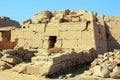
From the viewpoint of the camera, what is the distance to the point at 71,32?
19406mm

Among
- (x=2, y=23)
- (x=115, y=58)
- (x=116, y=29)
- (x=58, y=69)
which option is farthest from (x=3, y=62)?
(x=2, y=23)

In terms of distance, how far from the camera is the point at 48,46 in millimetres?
20328

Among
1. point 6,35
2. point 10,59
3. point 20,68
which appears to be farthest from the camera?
point 6,35

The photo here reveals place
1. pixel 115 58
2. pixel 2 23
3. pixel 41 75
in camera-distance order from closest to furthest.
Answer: pixel 41 75, pixel 115 58, pixel 2 23

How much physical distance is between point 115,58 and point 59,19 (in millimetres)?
6386

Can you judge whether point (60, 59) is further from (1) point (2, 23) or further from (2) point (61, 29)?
(1) point (2, 23)

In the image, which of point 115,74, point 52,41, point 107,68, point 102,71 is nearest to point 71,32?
point 52,41

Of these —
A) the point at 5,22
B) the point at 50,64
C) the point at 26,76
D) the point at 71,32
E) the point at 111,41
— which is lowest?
the point at 26,76

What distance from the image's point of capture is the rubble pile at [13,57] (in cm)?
1600

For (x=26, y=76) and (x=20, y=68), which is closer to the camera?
(x=26, y=76)

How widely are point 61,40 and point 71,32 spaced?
952 millimetres

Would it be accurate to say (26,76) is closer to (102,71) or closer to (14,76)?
(14,76)

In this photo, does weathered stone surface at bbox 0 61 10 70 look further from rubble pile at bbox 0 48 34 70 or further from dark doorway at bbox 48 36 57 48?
dark doorway at bbox 48 36 57 48

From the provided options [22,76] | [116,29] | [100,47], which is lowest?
[22,76]
